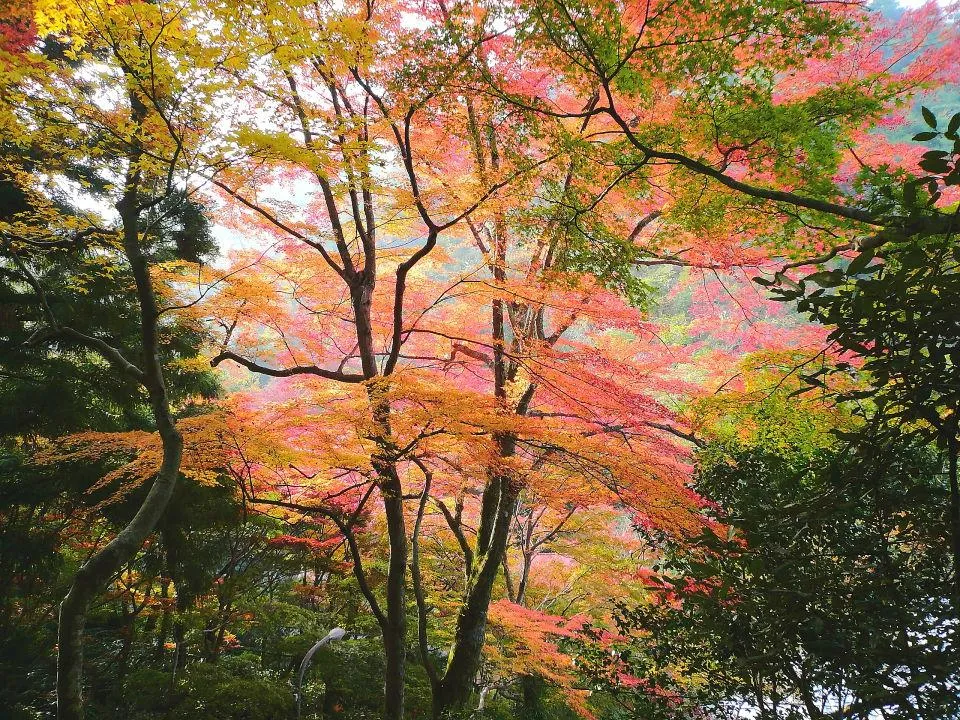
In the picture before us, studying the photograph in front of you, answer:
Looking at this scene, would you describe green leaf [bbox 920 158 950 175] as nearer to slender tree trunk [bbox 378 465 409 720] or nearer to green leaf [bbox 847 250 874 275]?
green leaf [bbox 847 250 874 275]

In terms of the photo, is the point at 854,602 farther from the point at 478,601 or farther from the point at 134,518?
the point at 478,601

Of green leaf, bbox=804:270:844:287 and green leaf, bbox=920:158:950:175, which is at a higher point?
→ green leaf, bbox=920:158:950:175

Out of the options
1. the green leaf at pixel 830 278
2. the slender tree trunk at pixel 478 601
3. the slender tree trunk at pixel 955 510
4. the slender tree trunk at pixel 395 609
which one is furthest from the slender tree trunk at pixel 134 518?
the slender tree trunk at pixel 955 510

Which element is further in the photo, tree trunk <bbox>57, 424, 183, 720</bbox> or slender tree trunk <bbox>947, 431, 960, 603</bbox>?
tree trunk <bbox>57, 424, 183, 720</bbox>

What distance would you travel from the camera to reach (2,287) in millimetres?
5172

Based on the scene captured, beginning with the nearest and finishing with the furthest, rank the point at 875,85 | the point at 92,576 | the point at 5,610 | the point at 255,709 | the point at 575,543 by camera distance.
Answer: the point at 92,576, the point at 875,85, the point at 255,709, the point at 5,610, the point at 575,543

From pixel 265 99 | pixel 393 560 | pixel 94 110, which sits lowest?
pixel 393 560

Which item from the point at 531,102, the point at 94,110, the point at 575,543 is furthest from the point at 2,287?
the point at 575,543

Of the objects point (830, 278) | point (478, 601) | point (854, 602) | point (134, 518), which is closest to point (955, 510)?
point (854, 602)

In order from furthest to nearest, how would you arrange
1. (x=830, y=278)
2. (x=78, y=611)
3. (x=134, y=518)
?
(x=134, y=518)
(x=78, y=611)
(x=830, y=278)

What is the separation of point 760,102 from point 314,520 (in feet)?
24.9

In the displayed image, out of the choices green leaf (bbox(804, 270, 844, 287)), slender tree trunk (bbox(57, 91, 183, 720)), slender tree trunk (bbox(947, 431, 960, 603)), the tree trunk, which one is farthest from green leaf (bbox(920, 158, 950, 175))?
the tree trunk

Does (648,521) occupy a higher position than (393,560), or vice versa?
(648,521)

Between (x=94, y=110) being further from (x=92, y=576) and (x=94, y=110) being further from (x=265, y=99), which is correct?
(x=92, y=576)
